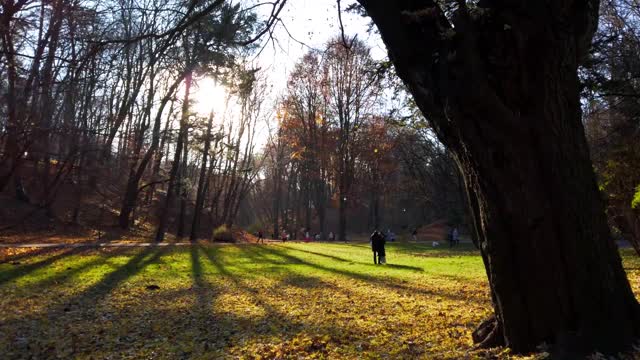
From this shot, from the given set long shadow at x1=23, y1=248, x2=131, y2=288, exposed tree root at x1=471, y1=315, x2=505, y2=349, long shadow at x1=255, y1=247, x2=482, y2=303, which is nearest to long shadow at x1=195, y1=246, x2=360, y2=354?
exposed tree root at x1=471, y1=315, x2=505, y2=349

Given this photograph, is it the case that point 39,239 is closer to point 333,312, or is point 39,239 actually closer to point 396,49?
point 333,312

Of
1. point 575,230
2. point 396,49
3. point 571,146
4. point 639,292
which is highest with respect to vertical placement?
point 396,49

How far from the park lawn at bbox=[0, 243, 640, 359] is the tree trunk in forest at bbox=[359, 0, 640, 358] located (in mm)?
546

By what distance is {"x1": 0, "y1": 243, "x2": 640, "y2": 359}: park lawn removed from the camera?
6023 millimetres

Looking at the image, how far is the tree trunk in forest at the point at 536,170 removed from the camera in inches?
169

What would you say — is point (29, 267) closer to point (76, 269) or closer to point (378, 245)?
point (76, 269)

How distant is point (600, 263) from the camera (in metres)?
4.32

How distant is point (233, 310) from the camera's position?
895cm

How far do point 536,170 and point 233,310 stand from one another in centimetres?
637

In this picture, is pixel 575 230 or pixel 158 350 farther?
pixel 158 350

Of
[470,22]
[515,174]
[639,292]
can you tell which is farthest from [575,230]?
[639,292]

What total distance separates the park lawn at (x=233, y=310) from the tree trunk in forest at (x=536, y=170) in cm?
55

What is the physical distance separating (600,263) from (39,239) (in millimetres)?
23201

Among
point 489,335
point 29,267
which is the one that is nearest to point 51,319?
point 29,267
